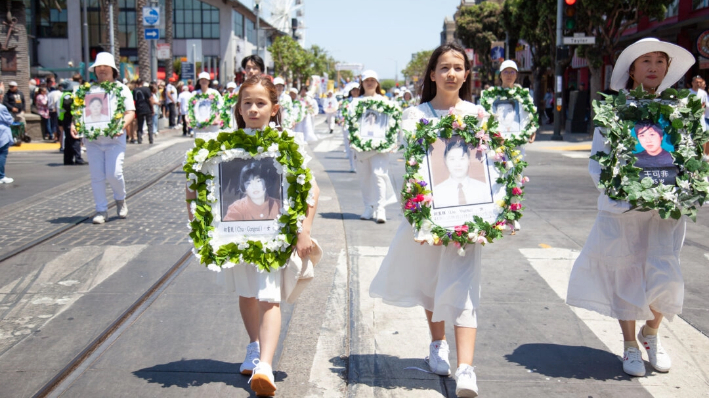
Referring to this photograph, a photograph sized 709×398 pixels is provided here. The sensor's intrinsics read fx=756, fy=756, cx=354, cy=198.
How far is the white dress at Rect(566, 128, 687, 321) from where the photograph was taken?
4.47m

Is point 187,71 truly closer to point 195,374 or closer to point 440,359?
point 195,374

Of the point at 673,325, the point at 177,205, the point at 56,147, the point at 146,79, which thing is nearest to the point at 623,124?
the point at 673,325

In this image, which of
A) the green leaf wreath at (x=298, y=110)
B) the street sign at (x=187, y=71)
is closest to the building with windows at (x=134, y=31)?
the street sign at (x=187, y=71)

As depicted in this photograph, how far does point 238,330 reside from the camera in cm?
532

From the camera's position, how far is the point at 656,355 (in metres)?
4.61

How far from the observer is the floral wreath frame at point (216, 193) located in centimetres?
409

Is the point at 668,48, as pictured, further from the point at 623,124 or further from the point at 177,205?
the point at 177,205

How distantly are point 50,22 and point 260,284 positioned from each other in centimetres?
5693

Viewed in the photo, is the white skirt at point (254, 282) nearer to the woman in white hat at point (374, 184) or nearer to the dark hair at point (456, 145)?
the dark hair at point (456, 145)

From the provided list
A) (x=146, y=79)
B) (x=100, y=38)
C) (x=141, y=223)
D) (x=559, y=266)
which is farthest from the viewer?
(x=100, y=38)

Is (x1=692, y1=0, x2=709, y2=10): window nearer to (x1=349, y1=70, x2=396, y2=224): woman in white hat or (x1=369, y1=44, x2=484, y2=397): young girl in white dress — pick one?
(x1=349, y1=70, x2=396, y2=224): woman in white hat

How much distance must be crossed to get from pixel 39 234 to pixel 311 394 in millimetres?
5608

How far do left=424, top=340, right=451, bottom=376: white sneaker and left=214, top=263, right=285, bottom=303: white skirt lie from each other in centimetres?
97

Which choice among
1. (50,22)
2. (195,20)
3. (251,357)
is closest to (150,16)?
(251,357)
